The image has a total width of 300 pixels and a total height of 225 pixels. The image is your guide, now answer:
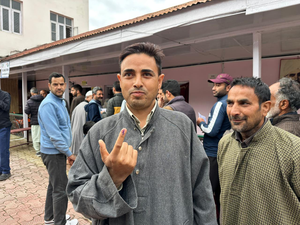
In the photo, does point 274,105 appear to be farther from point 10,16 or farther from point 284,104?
point 10,16

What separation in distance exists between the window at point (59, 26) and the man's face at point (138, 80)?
1862 cm

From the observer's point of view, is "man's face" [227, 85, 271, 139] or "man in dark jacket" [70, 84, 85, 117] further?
"man in dark jacket" [70, 84, 85, 117]

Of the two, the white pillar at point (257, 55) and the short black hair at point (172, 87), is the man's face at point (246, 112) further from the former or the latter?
the white pillar at point (257, 55)

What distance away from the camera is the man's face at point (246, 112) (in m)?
1.59

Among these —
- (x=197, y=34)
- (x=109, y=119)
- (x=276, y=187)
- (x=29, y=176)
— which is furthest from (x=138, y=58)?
(x=29, y=176)

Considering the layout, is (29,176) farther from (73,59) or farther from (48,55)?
(73,59)

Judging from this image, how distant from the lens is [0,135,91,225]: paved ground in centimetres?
312

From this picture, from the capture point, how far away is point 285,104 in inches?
75.3

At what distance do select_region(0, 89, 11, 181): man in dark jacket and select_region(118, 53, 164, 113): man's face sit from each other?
14.3 feet

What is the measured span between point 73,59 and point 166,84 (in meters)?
5.09

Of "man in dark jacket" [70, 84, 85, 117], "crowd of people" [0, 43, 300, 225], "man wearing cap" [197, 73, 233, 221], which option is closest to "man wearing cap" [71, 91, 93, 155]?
"man in dark jacket" [70, 84, 85, 117]

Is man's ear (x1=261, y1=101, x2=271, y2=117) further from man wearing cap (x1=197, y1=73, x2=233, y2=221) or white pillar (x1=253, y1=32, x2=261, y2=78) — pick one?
white pillar (x1=253, y1=32, x2=261, y2=78)

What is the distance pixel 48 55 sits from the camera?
243 inches

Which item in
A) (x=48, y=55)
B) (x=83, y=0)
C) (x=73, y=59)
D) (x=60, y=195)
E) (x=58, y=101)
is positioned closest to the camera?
(x=60, y=195)
